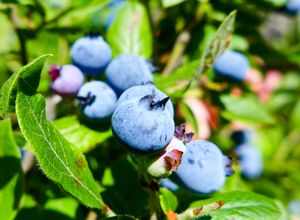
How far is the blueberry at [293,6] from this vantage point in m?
1.69

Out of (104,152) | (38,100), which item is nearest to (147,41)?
(104,152)

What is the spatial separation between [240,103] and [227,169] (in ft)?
2.24

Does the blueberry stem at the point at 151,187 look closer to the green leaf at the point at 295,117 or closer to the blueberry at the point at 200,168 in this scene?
the blueberry at the point at 200,168

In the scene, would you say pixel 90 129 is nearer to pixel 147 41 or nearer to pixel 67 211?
pixel 67 211

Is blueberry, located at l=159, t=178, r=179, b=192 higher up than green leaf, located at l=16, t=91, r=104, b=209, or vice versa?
green leaf, located at l=16, t=91, r=104, b=209

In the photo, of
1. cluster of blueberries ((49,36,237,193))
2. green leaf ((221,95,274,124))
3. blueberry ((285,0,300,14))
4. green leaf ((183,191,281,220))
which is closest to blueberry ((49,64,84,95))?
cluster of blueberries ((49,36,237,193))

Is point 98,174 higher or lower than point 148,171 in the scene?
lower

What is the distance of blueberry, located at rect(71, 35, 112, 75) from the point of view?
118 centimetres

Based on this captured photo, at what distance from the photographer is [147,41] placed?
1.50 m

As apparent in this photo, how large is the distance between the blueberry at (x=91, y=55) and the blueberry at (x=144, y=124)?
37 centimetres

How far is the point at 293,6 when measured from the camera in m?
1.70

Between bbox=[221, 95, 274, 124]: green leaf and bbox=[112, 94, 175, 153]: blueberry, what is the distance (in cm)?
87

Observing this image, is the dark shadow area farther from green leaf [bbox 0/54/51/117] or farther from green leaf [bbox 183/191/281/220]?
green leaf [bbox 0/54/51/117]

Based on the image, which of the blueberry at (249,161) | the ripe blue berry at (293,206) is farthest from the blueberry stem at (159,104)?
the ripe blue berry at (293,206)
